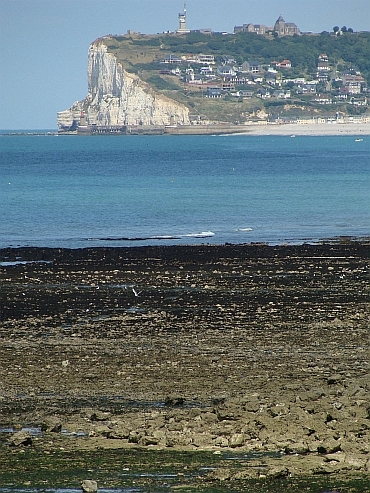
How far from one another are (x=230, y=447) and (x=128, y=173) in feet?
190

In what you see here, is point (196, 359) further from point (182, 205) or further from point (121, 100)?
point (121, 100)

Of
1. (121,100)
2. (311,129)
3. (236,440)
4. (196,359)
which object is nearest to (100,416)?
(236,440)

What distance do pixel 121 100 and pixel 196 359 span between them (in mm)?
171437

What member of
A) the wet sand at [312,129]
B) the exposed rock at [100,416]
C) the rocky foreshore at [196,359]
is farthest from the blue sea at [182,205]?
the wet sand at [312,129]

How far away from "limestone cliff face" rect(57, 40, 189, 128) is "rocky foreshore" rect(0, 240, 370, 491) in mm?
161514

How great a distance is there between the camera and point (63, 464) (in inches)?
279

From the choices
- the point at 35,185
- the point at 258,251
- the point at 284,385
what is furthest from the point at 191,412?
the point at 35,185

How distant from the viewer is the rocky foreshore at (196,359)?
7.63 metres

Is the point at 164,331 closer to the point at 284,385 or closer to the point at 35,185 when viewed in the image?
the point at 284,385

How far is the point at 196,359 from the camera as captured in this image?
1088cm

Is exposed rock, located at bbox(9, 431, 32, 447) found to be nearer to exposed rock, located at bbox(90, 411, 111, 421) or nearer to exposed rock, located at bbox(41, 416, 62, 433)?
exposed rock, located at bbox(41, 416, 62, 433)

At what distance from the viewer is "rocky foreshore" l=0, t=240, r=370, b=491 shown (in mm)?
7633

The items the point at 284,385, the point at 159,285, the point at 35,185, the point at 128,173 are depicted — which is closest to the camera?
the point at 284,385

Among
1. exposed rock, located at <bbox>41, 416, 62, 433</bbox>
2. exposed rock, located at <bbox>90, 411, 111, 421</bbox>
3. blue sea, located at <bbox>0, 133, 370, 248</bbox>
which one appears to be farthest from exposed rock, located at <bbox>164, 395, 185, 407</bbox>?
blue sea, located at <bbox>0, 133, 370, 248</bbox>
